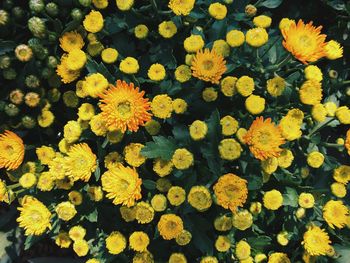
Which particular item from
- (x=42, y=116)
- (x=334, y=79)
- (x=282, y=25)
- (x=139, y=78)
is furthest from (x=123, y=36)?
(x=334, y=79)

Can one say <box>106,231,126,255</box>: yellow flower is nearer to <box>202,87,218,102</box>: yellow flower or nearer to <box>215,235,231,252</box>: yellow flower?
<box>215,235,231,252</box>: yellow flower

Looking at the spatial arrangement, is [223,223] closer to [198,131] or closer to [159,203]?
[159,203]

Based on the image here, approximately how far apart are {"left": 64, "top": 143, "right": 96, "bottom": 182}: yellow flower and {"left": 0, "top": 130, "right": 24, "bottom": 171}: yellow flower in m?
0.27

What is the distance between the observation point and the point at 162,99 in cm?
187

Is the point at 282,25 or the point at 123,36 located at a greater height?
the point at 282,25

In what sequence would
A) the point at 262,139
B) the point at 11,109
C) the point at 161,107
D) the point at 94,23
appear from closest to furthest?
the point at 262,139 < the point at 161,107 < the point at 94,23 < the point at 11,109

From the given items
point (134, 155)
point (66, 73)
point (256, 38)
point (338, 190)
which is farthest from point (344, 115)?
point (66, 73)

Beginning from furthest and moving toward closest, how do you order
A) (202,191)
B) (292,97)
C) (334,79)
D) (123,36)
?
(334,79) < (123,36) < (292,97) < (202,191)

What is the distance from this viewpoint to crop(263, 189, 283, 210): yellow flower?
1841mm

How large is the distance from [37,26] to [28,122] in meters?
0.48

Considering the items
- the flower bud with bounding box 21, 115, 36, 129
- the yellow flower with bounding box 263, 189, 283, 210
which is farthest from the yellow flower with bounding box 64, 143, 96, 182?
the yellow flower with bounding box 263, 189, 283, 210

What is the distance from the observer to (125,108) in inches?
69.2

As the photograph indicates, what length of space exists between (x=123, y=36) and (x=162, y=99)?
487mm

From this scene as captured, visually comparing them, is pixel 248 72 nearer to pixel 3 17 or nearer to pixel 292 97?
pixel 292 97
